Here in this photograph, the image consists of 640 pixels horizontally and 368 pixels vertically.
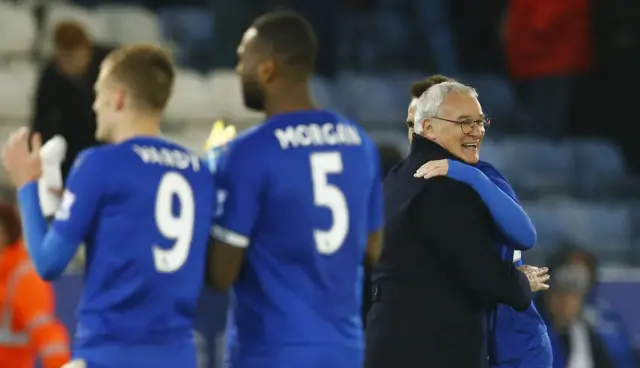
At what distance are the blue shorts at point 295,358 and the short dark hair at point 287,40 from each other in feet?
2.79

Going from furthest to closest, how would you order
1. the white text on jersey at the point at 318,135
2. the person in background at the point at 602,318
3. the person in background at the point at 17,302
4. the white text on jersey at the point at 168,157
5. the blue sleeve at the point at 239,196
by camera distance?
the person in background at the point at 602,318 < the person in background at the point at 17,302 < the white text on jersey at the point at 318,135 < the blue sleeve at the point at 239,196 < the white text on jersey at the point at 168,157

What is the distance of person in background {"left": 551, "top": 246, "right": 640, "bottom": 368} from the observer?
8688 millimetres

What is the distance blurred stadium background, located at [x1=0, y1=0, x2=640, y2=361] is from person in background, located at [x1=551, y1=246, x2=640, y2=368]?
0.20 m

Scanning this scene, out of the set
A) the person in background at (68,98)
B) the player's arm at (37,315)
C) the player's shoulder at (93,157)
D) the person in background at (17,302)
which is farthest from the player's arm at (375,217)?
the person in background at (68,98)

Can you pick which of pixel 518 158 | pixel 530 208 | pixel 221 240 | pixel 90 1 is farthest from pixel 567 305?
pixel 90 1

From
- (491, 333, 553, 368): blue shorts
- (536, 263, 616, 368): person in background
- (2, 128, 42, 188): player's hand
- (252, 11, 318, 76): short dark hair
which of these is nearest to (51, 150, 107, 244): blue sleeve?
(2, 128, 42, 188): player's hand

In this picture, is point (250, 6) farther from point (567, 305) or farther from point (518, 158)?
point (567, 305)

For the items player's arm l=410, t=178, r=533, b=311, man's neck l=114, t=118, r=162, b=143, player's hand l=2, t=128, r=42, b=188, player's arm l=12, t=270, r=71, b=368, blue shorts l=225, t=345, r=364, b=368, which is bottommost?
player's arm l=12, t=270, r=71, b=368

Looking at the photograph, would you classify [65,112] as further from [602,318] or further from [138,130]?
[138,130]

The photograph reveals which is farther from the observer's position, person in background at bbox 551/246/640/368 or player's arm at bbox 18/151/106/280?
person in background at bbox 551/246/640/368

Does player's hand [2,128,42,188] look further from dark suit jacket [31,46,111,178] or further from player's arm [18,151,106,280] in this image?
dark suit jacket [31,46,111,178]

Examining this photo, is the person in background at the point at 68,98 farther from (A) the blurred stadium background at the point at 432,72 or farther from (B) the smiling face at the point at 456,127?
(B) the smiling face at the point at 456,127

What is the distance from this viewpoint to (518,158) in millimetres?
11797

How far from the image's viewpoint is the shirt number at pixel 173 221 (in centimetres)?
452
